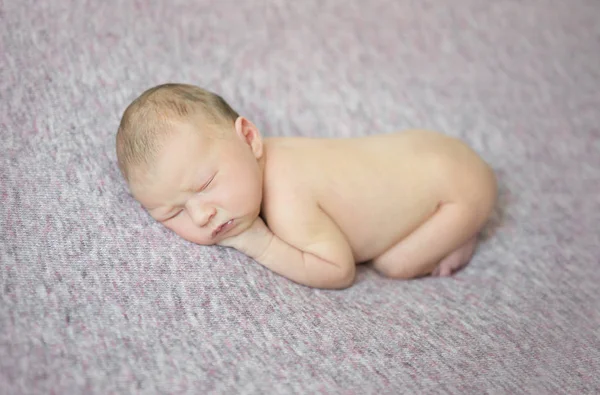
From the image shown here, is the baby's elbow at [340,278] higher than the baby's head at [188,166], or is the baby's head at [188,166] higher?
the baby's head at [188,166]

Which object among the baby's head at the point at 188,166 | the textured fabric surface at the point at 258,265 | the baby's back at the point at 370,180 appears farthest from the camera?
the baby's back at the point at 370,180

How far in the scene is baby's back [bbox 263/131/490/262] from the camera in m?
1.20

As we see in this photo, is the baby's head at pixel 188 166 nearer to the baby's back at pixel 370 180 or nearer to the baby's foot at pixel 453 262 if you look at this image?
the baby's back at pixel 370 180

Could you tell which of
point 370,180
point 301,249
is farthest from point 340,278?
point 370,180

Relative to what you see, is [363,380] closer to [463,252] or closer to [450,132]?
[463,252]

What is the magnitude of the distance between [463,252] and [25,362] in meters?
0.83

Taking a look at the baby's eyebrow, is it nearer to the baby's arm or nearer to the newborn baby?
the newborn baby

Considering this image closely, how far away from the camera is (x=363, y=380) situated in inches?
37.0

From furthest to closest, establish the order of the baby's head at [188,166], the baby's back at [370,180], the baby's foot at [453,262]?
the baby's foot at [453,262]
the baby's back at [370,180]
the baby's head at [188,166]

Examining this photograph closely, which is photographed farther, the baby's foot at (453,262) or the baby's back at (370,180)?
the baby's foot at (453,262)

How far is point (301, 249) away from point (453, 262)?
0.34 metres

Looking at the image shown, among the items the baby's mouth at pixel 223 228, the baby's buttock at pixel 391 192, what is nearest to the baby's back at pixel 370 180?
the baby's buttock at pixel 391 192

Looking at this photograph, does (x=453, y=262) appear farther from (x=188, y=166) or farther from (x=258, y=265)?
(x=188, y=166)

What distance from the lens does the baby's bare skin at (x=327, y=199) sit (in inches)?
42.8
